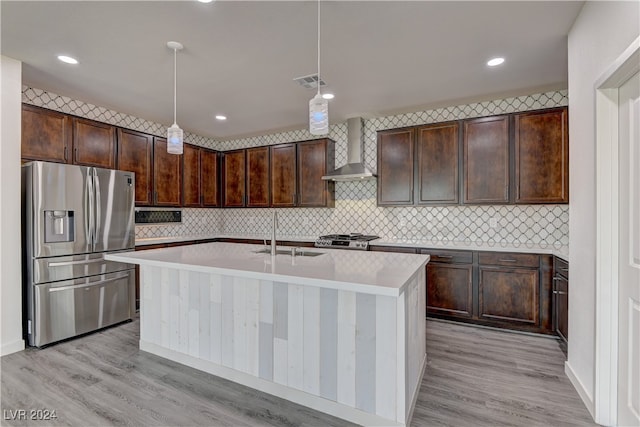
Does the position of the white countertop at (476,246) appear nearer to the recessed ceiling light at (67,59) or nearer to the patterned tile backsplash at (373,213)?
the patterned tile backsplash at (373,213)

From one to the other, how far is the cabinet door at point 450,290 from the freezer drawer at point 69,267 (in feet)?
12.3

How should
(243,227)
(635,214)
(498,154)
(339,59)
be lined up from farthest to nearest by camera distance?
(243,227), (498,154), (339,59), (635,214)

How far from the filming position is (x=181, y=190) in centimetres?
491

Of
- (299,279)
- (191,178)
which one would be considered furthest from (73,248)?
(299,279)

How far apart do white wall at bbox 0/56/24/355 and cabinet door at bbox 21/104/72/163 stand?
13.0 inches

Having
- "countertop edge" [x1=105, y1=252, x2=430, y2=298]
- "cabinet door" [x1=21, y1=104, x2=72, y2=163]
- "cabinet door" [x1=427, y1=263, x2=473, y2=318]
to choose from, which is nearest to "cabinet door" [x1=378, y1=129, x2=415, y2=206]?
"cabinet door" [x1=427, y1=263, x2=473, y2=318]

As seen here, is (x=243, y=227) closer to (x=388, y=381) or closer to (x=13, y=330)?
(x=13, y=330)

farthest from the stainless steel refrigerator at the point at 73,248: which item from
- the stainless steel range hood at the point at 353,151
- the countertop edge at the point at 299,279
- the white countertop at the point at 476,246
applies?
the stainless steel range hood at the point at 353,151

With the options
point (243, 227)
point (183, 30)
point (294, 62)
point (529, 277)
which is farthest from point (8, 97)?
point (529, 277)

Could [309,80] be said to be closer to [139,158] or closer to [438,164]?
[438,164]

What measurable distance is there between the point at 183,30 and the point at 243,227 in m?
3.91

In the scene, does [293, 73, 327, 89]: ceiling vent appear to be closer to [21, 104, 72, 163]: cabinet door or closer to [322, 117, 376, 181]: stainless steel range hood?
[322, 117, 376, 181]: stainless steel range hood

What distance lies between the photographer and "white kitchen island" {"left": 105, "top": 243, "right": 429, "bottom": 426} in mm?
1758

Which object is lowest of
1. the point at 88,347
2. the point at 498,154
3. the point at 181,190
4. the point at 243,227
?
the point at 88,347
